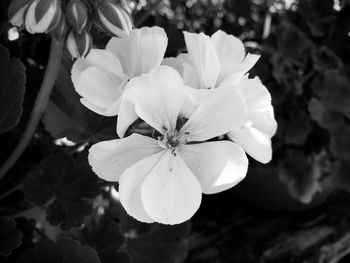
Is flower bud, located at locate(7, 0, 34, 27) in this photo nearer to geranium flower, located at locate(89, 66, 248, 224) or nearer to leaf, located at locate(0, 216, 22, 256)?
geranium flower, located at locate(89, 66, 248, 224)

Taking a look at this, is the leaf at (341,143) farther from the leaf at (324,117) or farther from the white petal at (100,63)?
the white petal at (100,63)

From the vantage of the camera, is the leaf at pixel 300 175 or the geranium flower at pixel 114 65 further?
the leaf at pixel 300 175

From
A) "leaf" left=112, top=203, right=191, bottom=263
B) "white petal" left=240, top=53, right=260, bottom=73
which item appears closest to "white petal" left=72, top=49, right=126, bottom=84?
"white petal" left=240, top=53, right=260, bottom=73

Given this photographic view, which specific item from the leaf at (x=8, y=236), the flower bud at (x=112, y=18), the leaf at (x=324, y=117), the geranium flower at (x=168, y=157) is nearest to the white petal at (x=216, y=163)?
the geranium flower at (x=168, y=157)

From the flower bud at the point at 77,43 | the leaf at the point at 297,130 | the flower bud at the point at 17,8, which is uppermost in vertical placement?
the flower bud at the point at 17,8

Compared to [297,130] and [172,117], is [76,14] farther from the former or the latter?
[297,130]

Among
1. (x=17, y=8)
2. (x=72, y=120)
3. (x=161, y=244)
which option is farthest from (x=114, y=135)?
(x=161, y=244)

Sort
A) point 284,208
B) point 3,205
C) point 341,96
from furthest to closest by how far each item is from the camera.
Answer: point 284,208, point 341,96, point 3,205

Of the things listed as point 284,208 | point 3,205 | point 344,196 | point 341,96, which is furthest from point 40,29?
point 344,196

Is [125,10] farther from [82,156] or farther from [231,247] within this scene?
[231,247]
